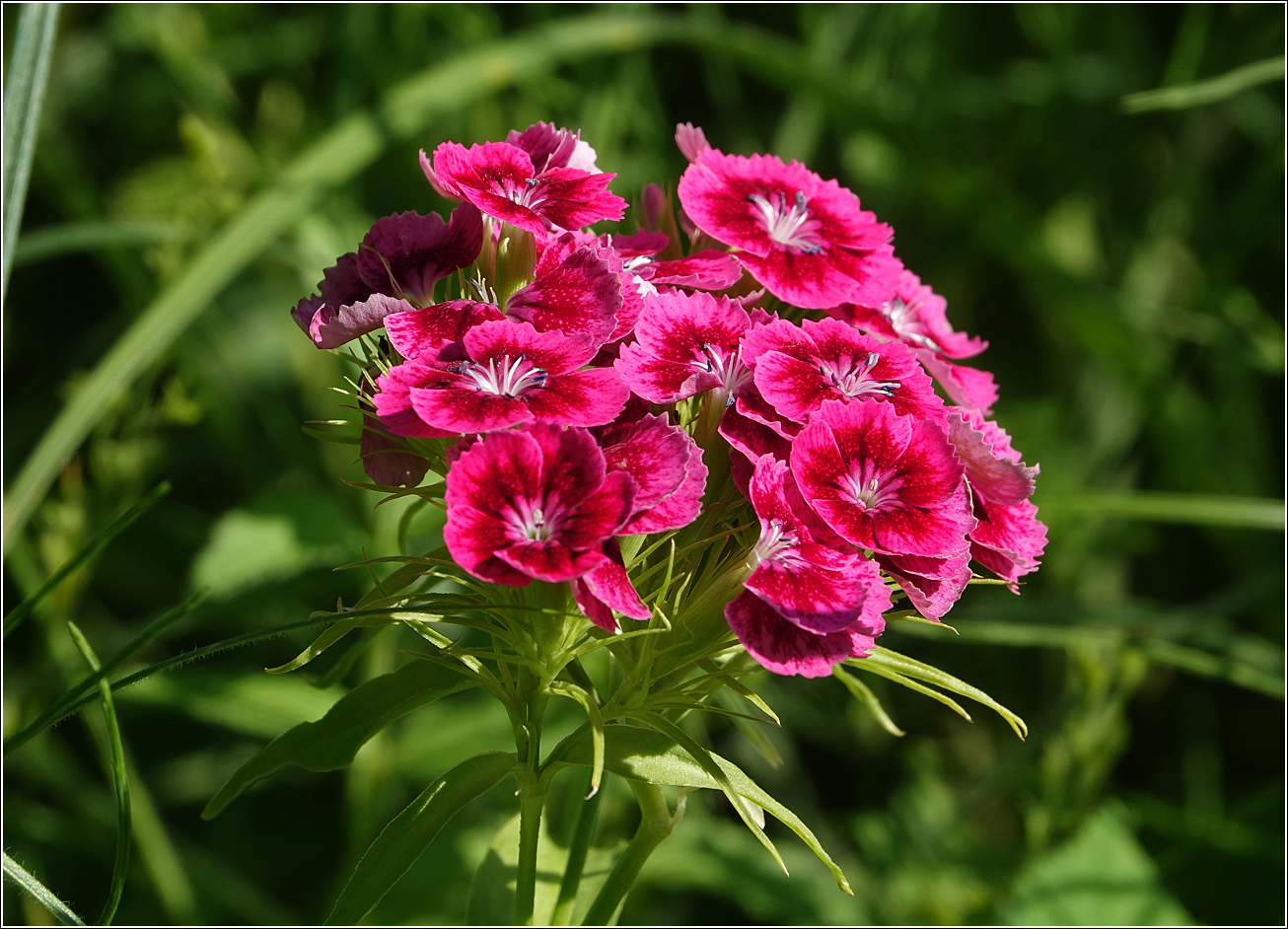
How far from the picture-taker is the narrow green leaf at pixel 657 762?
896 millimetres

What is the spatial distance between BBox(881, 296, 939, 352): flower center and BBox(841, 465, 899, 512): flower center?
30 cm

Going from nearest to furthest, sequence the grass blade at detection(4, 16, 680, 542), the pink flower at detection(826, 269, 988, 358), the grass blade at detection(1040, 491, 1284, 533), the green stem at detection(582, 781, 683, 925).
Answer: the green stem at detection(582, 781, 683, 925)
the pink flower at detection(826, 269, 988, 358)
the grass blade at detection(4, 16, 680, 542)
the grass blade at detection(1040, 491, 1284, 533)

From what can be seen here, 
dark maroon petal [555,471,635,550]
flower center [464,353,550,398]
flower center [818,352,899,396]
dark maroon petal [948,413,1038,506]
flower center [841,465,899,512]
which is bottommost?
dark maroon petal [555,471,635,550]

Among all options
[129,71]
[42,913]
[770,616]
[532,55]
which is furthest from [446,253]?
[129,71]

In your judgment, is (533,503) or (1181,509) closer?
(533,503)

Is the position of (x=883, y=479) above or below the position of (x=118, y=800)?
above

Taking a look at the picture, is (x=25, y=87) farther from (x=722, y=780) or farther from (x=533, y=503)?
(x=722, y=780)

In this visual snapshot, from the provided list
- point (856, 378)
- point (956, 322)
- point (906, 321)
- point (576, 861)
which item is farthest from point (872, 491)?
point (956, 322)

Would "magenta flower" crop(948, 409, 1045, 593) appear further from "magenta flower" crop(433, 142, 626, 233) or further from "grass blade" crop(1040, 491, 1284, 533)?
"grass blade" crop(1040, 491, 1284, 533)

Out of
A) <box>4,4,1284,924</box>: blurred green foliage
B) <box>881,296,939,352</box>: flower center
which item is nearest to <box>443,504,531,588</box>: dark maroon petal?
<box>881,296,939,352</box>: flower center

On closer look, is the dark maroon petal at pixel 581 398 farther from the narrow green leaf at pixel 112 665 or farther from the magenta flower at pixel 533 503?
the narrow green leaf at pixel 112 665

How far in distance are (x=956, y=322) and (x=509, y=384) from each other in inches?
78.7

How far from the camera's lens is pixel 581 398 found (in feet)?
2.89

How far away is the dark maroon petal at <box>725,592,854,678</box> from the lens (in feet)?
2.74
